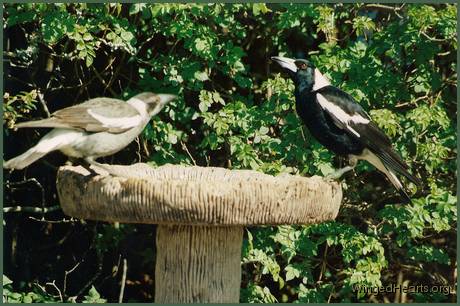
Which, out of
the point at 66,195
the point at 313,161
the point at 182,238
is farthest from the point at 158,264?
the point at 313,161

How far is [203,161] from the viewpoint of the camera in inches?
215

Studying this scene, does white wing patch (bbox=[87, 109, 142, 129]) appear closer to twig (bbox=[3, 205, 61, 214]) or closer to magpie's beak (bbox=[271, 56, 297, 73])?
magpie's beak (bbox=[271, 56, 297, 73])

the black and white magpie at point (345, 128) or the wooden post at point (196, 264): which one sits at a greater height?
the black and white magpie at point (345, 128)

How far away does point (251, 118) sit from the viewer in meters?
4.88

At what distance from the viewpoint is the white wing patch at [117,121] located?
3.68m

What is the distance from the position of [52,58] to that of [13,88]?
383 millimetres

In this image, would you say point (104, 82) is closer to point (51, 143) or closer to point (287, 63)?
point (287, 63)

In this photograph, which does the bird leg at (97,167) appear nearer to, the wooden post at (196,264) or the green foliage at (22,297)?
the wooden post at (196,264)

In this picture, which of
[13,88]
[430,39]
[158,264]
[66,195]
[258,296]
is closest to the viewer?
[66,195]

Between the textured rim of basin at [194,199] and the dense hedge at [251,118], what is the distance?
116 centimetres

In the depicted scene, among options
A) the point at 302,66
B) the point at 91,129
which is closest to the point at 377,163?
the point at 302,66

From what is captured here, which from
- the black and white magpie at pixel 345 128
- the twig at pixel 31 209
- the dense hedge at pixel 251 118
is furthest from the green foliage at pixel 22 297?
the black and white magpie at pixel 345 128

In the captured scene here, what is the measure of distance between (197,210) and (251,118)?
5.38 feet

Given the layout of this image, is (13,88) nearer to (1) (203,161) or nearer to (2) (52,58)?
(2) (52,58)
